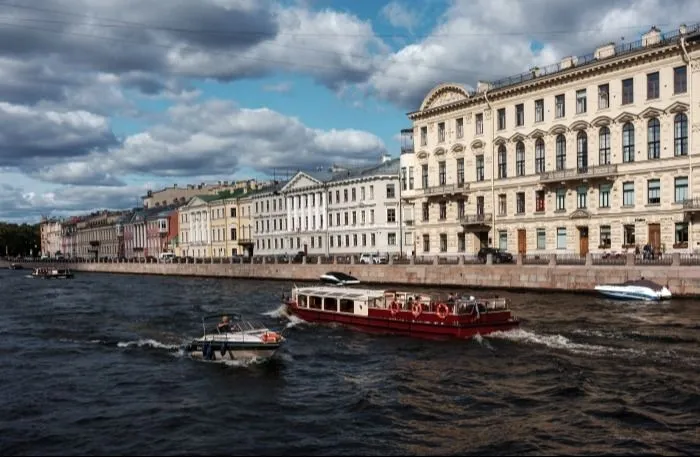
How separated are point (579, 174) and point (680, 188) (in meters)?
7.34

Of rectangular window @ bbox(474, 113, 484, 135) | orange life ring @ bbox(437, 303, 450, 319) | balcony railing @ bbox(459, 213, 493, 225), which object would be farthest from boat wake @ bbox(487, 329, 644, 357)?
rectangular window @ bbox(474, 113, 484, 135)

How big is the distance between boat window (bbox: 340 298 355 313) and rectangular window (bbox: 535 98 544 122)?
2971 cm

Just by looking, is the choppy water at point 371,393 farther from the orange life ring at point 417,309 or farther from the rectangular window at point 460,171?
the rectangular window at point 460,171

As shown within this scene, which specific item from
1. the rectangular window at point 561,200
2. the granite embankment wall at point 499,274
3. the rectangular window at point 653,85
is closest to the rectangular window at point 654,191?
the rectangular window at point 653,85

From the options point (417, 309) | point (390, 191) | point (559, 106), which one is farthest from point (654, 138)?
point (390, 191)

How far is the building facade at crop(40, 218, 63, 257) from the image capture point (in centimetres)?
18500

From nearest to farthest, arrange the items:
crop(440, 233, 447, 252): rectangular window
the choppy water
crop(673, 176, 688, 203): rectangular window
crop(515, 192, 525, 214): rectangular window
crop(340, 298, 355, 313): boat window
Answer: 1. the choppy water
2. crop(340, 298, 355, 313): boat window
3. crop(673, 176, 688, 203): rectangular window
4. crop(515, 192, 525, 214): rectangular window
5. crop(440, 233, 447, 252): rectangular window

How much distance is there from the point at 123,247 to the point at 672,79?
116 metres

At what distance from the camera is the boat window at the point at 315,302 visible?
35156 mm

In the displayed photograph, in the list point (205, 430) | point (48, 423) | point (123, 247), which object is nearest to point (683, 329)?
point (205, 430)

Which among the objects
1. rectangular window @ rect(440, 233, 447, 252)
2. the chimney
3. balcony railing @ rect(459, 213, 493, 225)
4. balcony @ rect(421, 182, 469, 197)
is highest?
the chimney

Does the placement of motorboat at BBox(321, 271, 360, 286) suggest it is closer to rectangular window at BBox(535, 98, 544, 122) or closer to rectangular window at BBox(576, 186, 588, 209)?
rectangular window at BBox(576, 186, 588, 209)

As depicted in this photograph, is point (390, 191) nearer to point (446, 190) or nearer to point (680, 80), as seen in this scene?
point (446, 190)

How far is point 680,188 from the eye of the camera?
47250 mm
